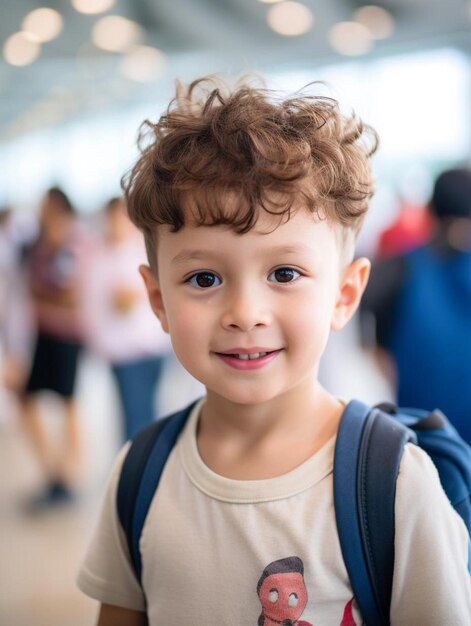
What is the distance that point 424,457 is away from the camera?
105 cm

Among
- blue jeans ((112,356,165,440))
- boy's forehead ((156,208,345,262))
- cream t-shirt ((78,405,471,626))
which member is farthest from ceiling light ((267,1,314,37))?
cream t-shirt ((78,405,471,626))

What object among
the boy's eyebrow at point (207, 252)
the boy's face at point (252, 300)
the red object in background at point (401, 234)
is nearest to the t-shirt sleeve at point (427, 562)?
the boy's face at point (252, 300)

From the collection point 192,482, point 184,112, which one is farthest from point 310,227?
point 192,482

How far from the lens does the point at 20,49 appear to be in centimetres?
905

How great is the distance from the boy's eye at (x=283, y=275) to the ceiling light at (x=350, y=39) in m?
8.95

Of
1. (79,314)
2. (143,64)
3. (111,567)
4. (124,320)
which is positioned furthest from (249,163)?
(143,64)

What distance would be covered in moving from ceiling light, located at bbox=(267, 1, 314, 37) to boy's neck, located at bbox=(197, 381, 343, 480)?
26.2ft

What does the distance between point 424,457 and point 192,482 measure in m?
0.36

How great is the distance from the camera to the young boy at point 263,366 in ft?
3.33

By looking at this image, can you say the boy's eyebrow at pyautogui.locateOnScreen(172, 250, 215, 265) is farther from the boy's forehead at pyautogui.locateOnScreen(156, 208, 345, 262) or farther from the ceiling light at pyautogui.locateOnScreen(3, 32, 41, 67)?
the ceiling light at pyautogui.locateOnScreen(3, 32, 41, 67)

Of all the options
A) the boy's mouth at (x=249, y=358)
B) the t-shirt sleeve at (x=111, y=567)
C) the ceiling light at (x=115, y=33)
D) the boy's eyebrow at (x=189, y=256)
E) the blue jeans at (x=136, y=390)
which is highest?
the ceiling light at (x=115, y=33)

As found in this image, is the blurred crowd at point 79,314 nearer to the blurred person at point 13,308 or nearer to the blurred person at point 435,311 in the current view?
the blurred person at point 13,308

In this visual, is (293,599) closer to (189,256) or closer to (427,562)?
(427,562)

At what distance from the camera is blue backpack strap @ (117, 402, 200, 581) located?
1.17 meters
